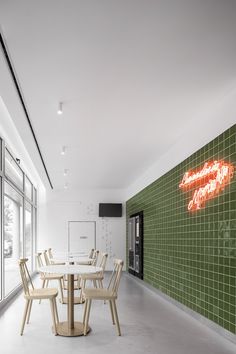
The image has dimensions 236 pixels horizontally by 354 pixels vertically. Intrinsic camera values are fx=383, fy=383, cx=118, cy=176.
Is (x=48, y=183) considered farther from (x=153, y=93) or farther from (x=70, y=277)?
(x=153, y=93)

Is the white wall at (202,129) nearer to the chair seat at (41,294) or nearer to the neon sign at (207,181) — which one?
the neon sign at (207,181)

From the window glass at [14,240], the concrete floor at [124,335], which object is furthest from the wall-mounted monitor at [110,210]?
the concrete floor at [124,335]

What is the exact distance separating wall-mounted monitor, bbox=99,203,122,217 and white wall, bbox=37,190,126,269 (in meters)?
0.24

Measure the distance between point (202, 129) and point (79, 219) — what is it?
8593 mm

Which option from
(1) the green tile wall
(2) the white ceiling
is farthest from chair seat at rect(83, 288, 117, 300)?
(2) the white ceiling

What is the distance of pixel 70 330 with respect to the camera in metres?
4.82

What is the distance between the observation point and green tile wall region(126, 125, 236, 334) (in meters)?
4.56

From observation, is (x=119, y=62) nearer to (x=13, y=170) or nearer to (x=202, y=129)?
(x=202, y=129)

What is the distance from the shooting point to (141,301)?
7293 millimetres

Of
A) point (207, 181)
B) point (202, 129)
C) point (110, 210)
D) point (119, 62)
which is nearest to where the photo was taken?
point (119, 62)

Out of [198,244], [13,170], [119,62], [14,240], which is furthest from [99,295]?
[14,240]

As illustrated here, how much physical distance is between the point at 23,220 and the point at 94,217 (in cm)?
399

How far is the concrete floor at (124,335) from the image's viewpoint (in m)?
4.23

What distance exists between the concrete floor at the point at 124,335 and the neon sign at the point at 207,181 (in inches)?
68.3
